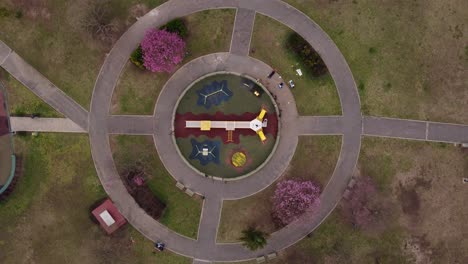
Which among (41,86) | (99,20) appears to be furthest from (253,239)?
(99,20)

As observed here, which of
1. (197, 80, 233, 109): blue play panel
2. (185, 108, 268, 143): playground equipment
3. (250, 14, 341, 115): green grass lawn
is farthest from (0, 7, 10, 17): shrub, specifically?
(250, 14, 341, 115): green grass lawn

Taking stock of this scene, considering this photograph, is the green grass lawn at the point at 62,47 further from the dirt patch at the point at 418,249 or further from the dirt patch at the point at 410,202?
the dirt patch at the point at 418,249

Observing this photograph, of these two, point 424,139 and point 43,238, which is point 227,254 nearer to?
point 43,238

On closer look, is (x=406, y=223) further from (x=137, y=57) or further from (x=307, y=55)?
(x=137, y=57)

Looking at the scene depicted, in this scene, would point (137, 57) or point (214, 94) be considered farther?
point (214, 94)

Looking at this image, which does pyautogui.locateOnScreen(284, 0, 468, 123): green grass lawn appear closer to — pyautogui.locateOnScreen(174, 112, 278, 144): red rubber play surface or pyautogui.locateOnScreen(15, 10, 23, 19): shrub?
pyautogui.locateOnScreen(174, 112, 278, 144): red rubber play surface

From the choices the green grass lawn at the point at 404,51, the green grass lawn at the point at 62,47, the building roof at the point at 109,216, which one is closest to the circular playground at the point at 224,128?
the building roof at the point at 109,216
